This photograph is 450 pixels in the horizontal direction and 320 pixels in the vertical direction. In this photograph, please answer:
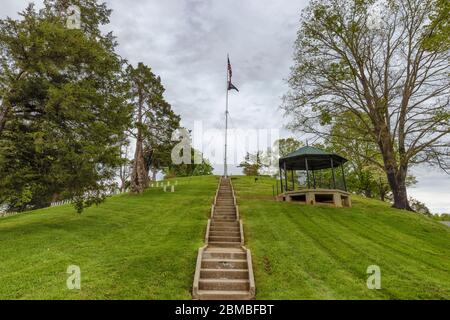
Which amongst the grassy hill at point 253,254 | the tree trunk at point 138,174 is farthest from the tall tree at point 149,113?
the grassy hill at point 253,254

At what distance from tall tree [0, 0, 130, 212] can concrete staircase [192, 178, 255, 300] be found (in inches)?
275

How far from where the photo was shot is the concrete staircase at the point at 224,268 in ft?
26.3

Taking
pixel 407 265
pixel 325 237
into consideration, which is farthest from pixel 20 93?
pixel 407 265

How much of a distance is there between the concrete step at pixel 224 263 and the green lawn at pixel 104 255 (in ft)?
1.82

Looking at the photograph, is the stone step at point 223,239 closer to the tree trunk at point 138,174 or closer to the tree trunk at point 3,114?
the tree trunk at point 3,114

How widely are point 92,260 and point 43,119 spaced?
8.51m

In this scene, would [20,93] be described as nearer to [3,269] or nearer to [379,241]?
[3,269]

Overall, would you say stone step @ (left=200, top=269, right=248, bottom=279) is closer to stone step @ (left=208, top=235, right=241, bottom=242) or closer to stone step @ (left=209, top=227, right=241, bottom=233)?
stone step @ (left=208, top=235, right=241, bottom=242)

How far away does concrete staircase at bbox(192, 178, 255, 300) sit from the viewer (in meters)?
8.01

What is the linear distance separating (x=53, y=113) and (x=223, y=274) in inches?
446

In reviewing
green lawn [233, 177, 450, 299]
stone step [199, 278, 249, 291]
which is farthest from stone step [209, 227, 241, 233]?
stone step [199, 278, 249, 291]

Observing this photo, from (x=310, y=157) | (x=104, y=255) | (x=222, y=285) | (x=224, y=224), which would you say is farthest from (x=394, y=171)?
(x=104, y=255)

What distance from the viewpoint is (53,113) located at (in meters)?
13.9

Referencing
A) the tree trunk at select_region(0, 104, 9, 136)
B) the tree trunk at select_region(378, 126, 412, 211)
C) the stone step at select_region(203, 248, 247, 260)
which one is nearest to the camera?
the stone step at select_region(203, 248, 247, 260)
